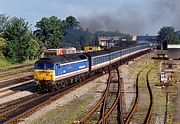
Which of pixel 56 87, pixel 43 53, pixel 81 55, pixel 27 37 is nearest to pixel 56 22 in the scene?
pixel 43 53

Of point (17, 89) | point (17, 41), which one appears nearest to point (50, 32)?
point (17, 41)

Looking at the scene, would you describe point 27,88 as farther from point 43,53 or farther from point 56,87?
point 43,53

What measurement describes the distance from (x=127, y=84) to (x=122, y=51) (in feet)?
96.5

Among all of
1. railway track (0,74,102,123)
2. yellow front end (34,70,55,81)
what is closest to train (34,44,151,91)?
yellow front end (34,70,55,81)

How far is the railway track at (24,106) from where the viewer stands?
22.0 m

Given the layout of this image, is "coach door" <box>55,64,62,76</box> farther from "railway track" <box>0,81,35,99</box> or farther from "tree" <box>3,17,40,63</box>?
"tree" <box>3,17,40,63</box>

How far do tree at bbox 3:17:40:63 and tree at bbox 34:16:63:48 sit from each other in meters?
43.1

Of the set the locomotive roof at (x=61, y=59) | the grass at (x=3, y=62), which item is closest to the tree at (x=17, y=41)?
the grass at (x=3, y=62)

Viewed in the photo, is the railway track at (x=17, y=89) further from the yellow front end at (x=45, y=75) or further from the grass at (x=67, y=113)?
the grass at (x=67, y=113)

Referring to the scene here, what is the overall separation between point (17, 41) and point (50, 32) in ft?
165

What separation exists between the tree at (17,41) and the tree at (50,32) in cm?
4308

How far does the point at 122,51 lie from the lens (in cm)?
6706

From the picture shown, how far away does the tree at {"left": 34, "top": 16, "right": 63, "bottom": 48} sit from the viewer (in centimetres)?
11557

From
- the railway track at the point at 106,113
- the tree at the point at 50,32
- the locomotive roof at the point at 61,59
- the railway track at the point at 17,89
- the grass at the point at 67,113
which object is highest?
the tree at the point at 50,32
